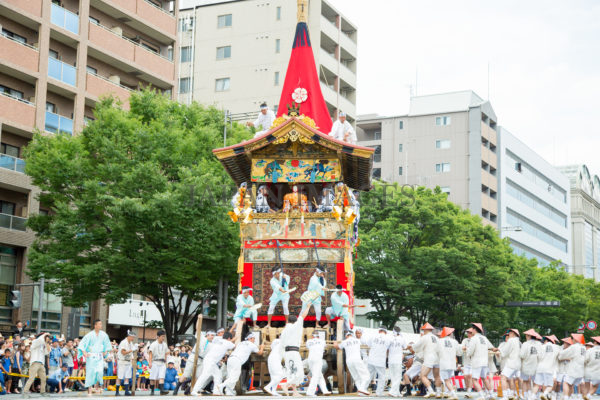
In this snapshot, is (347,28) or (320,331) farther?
(347,28)

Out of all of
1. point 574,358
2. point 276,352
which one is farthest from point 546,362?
point 276,352

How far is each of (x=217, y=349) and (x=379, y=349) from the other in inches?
164

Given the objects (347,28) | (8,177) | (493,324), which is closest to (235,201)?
(8,177)

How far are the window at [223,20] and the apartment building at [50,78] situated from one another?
1786 cm

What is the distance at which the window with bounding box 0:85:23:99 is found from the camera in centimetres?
3766

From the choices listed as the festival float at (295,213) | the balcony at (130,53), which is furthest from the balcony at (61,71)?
the festival float at (295,213)

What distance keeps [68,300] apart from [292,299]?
12128 mm

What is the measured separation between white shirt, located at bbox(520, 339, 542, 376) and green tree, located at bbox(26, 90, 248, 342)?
1283 centimetres

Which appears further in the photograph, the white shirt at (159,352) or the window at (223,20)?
the window at (223,20)

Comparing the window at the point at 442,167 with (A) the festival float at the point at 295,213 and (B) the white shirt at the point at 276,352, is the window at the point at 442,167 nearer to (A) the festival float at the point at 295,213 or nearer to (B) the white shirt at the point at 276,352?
(A) the festival float at the point at 295,213

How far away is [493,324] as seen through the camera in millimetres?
44750

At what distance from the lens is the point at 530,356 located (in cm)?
1994

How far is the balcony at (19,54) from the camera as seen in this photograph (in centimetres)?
3662

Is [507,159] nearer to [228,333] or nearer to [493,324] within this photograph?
[493,324]
